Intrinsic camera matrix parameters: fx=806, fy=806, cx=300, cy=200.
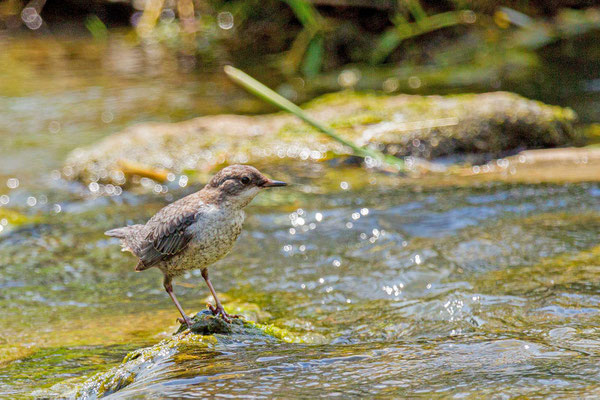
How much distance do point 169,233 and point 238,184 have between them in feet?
1.38

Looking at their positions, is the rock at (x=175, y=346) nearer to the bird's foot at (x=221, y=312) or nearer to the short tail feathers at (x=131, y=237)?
the bird's foot at (x=221, y=312)

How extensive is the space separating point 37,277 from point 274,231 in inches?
71.1

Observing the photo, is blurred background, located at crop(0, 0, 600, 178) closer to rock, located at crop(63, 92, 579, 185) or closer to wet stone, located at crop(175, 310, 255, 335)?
rock, located at crop(63, 92, 579, 185)

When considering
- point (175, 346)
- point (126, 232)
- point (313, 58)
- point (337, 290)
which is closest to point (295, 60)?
point (313, 58)

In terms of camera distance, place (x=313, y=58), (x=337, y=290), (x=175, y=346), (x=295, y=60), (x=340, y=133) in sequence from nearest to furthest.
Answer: (x=175, y=346), (x=337, y=290), (x=340, y=133), (x=313, y=58), (x=295, y=60)

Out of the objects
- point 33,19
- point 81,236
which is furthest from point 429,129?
point 33,19

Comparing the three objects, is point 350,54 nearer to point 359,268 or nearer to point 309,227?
point 309,227

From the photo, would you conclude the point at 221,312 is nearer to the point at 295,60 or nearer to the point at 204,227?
the point at 204,227

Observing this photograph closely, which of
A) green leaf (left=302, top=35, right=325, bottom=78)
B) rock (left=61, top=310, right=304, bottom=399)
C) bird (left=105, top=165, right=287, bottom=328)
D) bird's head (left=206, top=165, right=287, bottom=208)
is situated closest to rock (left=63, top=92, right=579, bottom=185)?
green leaf (left=302, top=35, right=325, bottom=78)

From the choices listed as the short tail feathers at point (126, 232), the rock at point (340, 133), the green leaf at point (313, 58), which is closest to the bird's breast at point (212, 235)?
the short tail feathers at point (126, 232)

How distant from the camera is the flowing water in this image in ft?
10.5

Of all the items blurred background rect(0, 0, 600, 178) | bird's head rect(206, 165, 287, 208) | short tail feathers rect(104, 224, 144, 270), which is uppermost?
blurred background rect(0, 0, 600, 178)

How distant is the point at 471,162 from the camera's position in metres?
7.98

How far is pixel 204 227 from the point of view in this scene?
3.88m
